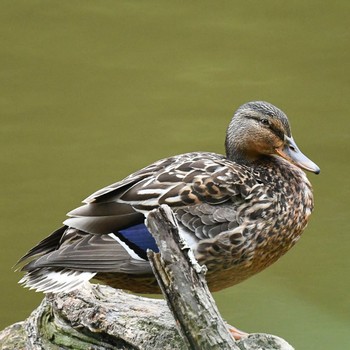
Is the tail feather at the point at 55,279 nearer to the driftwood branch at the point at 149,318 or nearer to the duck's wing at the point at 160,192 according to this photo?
the driftwood branch at the point at 149,318

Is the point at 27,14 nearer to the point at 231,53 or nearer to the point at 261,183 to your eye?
the point at 231,53

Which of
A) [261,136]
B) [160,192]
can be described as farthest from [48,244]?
[261,136]

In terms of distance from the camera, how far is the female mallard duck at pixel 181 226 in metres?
3.34

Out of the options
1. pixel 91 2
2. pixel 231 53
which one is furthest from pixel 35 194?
pixel 91 2

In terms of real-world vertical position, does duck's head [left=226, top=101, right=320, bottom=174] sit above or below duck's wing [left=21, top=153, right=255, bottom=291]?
above

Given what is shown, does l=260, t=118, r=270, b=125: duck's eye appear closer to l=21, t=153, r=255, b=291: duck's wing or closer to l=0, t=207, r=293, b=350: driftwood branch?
l=21, t=153, r=255, b=291: duck's wing

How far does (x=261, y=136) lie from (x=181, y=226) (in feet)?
1.65

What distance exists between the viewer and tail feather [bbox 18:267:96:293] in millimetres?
3207

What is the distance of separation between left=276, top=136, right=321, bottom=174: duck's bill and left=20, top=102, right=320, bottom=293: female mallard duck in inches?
4.8

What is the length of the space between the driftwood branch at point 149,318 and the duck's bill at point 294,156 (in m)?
0.75

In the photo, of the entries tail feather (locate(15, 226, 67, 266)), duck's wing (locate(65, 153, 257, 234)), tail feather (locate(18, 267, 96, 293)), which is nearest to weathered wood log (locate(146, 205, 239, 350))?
tail feather (locate(18, 267, 96, 293))

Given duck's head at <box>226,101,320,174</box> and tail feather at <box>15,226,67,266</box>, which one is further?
duck's head at <box>226,101,320,174</box>

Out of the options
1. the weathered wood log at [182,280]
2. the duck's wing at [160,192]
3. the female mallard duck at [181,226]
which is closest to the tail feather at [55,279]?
the female mallard duck at [181,226]

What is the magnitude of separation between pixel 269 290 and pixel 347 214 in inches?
27.6
